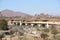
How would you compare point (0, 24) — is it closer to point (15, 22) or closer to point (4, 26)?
point (4, 26)

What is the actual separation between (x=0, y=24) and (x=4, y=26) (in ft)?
4.00

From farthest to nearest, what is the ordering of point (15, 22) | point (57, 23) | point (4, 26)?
point (15, 22) < point (57, 23) < point (4, 26)

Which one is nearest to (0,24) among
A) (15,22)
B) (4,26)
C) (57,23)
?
(4,26)

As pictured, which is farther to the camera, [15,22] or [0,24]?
[15,22]

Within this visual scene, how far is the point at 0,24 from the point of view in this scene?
3756 cm

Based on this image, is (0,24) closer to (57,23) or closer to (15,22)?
(57,23)

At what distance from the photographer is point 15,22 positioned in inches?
3351

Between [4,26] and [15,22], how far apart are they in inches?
1904

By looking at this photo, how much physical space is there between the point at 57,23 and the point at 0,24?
31.6m

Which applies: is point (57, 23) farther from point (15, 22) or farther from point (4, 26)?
point (4, 26)

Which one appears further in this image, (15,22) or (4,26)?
(15,22)

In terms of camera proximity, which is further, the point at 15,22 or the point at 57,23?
the point at 15,22

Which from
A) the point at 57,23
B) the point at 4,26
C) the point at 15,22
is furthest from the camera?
the point at 15,22

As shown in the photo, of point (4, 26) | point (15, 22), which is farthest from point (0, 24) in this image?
point (15, 22)
